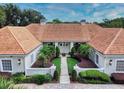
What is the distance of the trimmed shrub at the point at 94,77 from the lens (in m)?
12.2

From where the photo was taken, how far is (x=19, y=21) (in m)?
16.5

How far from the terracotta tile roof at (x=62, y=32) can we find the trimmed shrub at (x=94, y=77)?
8628 millimetres

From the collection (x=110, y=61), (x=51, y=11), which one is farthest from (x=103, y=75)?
(x=51, y=11)

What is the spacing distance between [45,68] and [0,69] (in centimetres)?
305

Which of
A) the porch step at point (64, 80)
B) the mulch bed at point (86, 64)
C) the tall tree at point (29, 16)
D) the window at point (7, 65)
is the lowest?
the porch step at point (64, 80)

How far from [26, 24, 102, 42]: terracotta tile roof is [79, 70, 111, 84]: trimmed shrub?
28.3ft

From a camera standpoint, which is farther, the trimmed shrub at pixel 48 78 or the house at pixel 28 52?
the house at pixel 28 52

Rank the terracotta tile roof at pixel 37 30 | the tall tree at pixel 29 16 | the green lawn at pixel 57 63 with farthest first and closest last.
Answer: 1. the terracotta tile roof at pixel 37 30
2. the tall tree at pixel 29 16
3. the green lawn at pixel 57 63

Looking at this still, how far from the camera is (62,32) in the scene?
21.4m

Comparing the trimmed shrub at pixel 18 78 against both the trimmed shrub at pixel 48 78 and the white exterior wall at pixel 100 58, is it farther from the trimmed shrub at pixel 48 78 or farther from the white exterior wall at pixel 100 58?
the white exterior wall at pixel 100 58

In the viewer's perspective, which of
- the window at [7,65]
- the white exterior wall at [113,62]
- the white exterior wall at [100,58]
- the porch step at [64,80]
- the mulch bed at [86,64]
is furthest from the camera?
the mulch bed at [86,64]

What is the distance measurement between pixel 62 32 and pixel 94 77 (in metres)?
9.82

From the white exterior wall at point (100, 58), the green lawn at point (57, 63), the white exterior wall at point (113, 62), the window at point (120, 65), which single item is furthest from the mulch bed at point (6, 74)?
the window at point (120, 65)

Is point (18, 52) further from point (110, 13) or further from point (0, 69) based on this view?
point (110, 13)
